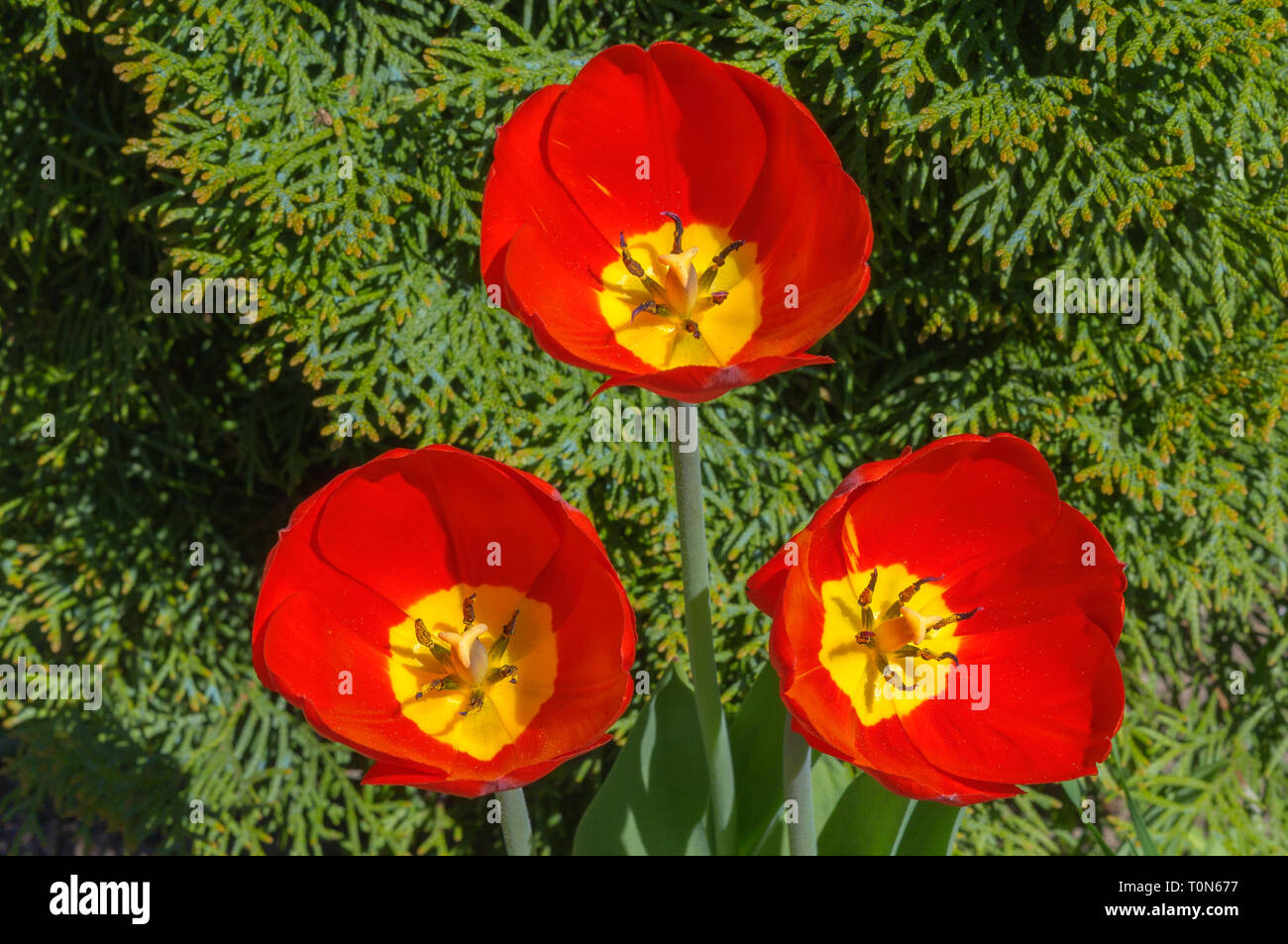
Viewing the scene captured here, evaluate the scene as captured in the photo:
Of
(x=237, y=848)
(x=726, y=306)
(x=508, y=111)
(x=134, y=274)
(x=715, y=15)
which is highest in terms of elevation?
(x=715, y=15)

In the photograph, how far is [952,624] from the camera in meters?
0.93

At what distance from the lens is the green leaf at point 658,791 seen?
112 centimetres

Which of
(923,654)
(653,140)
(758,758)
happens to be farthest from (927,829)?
(653,140)

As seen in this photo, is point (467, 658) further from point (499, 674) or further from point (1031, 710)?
point (1031, 710)

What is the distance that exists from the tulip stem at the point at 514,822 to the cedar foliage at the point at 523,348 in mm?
543

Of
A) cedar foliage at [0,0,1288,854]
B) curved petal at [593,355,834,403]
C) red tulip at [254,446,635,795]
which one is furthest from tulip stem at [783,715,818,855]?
cedar foliage at [0,0,1288,854]

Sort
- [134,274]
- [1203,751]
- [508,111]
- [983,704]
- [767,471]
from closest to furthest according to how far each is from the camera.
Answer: [983,704], [508,111], [767,471], [134,274], [1203,751]

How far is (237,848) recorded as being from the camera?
168cm

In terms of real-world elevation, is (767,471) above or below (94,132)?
below

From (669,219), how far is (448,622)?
1.20 ft

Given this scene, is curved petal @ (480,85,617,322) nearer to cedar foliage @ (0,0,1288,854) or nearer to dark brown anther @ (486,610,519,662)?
dark brown anther @ (486,610,519,662)
